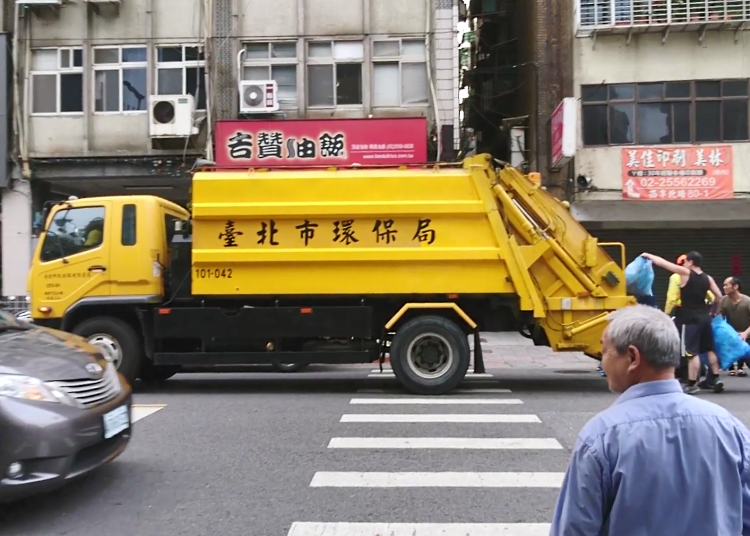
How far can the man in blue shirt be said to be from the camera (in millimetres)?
2047

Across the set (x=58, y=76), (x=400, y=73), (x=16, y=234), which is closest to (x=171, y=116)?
(x=58, y=76)

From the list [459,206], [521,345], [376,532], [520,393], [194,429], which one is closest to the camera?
[376,532]

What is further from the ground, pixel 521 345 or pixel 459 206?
pixel 459 206

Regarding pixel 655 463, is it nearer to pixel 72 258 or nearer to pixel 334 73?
pixel 72 258

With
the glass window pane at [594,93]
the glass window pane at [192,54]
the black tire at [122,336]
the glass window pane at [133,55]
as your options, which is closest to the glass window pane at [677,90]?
the glass window pane at [594,93]

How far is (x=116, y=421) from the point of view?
16.4 feet

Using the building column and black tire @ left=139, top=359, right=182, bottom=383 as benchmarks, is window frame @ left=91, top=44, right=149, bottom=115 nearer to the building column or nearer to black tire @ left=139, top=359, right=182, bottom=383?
the building column

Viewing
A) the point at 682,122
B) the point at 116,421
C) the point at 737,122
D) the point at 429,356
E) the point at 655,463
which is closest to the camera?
the point at 655,463

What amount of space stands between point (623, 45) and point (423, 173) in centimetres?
1122

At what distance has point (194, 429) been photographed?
7.00 metres

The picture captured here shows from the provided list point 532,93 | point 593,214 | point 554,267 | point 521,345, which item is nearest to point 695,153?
point 593,214

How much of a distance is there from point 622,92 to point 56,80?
1410 cm

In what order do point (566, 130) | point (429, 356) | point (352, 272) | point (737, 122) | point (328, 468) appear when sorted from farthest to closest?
1. point (737, 122)
2. point (566, 130)
3. point (429, 356)
4. point (352, 272)
5. point (328, 468)

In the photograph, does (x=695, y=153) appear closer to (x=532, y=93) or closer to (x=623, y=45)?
(x=623, y=45)
